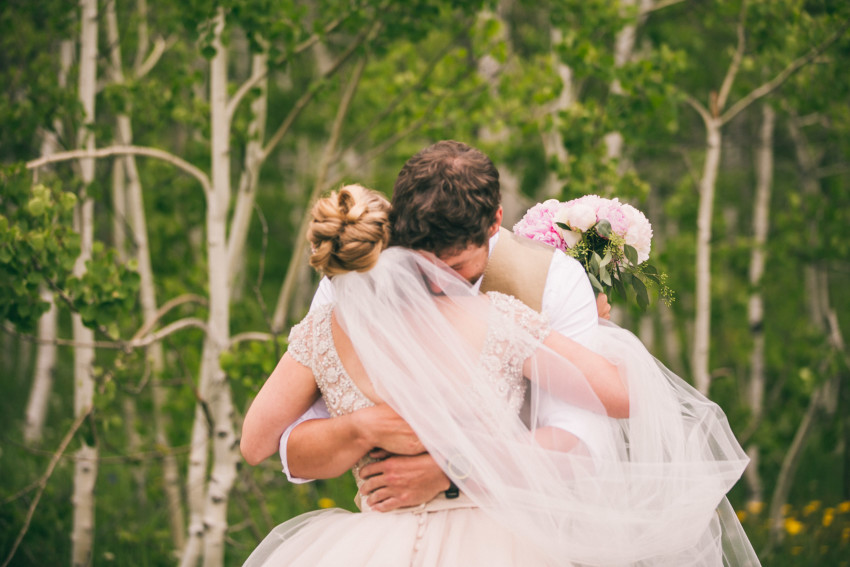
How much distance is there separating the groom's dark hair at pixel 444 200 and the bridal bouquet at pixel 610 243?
1.78ft

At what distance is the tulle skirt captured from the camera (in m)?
1.94

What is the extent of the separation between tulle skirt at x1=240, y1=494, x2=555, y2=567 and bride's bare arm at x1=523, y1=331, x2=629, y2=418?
0.42m

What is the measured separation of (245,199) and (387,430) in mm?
2308

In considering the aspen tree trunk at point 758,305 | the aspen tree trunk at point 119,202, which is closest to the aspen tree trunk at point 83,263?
the aspen tree trunk at point 119,202

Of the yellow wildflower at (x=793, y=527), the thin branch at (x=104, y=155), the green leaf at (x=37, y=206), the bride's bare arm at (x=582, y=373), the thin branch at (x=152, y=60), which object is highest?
the thin branch at (x=152, y=60)

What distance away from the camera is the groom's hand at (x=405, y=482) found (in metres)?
1.96

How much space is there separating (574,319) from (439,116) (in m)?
2.85

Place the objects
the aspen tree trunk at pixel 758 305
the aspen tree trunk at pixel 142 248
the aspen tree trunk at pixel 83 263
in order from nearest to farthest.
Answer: the aspen tree trunk at pixel 83 263 < the aspen tree trunk at pixel 142 248 < the aspen tree trunk at pixel 758 305

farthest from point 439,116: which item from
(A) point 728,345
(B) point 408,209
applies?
(A) point 728,345

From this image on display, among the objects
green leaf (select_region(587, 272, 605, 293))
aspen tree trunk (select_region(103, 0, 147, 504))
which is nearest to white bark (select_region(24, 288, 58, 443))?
aspen tree trunk (select_region(103, 0, 147, 504))

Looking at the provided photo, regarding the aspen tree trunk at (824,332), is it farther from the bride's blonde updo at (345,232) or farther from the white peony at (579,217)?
the bride's blonde updo at (345,232)

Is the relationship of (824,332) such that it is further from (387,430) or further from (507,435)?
(387,430)

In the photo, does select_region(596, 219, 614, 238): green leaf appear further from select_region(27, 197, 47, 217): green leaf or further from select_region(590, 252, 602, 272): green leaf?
select_region(27, 197, 47, 217): green leaf

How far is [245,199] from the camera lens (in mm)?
3908
